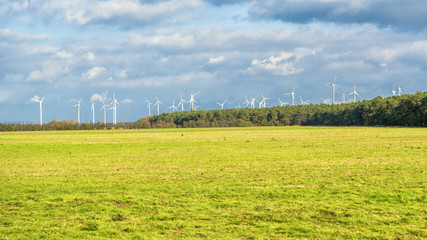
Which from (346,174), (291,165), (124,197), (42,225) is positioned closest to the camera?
(42,225)

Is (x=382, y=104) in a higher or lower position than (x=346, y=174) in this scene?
higher

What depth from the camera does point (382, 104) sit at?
14150 centimetres

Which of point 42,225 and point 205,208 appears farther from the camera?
point 205,208

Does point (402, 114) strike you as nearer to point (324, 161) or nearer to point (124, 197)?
point (324, 161)

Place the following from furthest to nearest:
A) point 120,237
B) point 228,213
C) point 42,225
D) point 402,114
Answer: point 402,114 < point 228,213 < point 42,225 < point 120,237

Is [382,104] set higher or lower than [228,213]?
higher

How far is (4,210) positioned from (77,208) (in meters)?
2.39

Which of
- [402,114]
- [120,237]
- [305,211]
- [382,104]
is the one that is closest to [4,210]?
[120,237]

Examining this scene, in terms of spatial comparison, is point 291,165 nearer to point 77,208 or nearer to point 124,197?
point 124,197

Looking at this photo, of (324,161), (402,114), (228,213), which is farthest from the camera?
(402,114)

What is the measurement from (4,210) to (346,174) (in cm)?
1544

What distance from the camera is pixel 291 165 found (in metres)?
26.9

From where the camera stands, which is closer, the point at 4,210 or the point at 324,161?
the point at 4,210

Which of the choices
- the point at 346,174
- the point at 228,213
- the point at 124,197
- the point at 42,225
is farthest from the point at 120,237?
the point at 346,174
